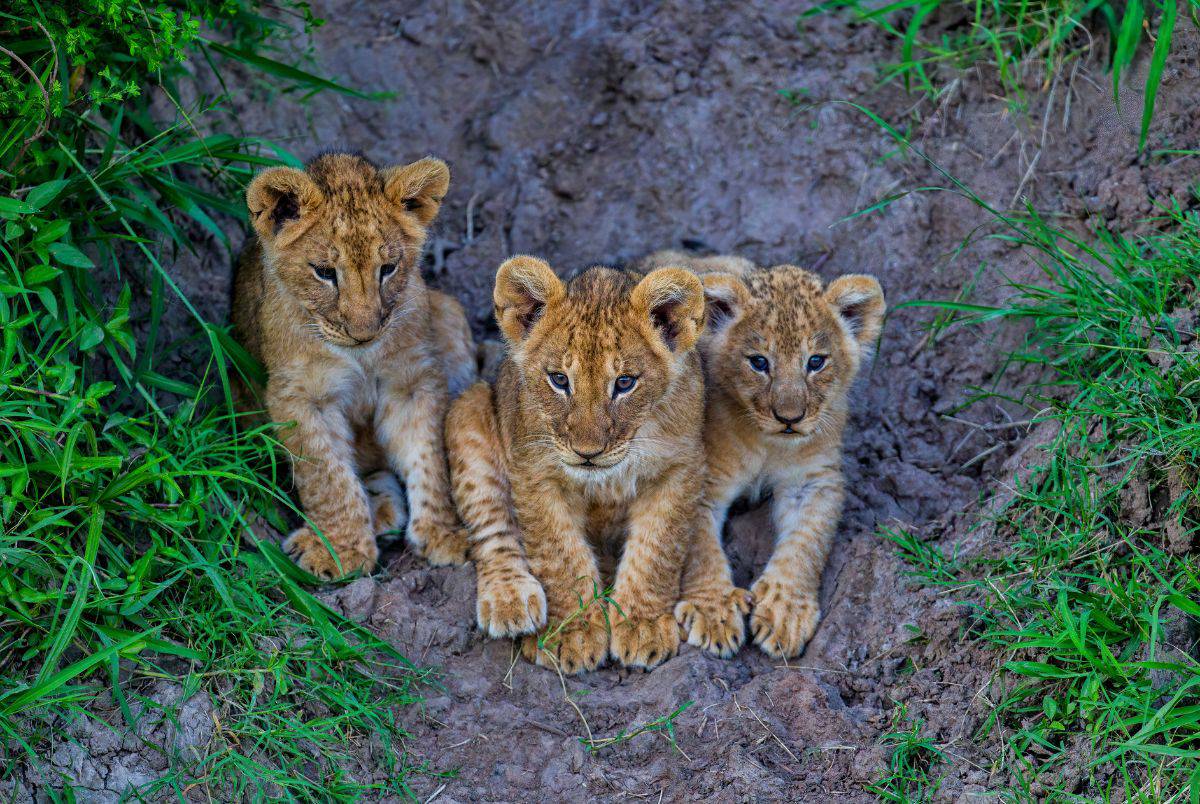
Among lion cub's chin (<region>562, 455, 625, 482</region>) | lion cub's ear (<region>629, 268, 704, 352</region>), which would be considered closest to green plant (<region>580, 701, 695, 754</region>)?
lion cub's chin (<region>562, 455, 625, 482</region>)

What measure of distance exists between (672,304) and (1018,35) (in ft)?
8.95

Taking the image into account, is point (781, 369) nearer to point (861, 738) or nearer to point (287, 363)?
point (861, 738)

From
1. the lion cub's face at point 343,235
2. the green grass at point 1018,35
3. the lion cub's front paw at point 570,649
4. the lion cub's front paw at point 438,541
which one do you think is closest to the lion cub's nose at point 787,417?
the lion cub's front paw at point 570,649

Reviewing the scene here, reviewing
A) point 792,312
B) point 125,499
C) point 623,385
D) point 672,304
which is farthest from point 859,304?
point 125,499

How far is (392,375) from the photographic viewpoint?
18.2 ft

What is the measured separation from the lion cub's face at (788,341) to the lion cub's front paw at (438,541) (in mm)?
1379

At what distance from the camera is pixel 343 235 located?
16.6ft

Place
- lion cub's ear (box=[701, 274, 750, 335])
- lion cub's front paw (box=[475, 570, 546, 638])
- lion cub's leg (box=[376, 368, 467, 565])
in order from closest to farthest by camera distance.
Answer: lion cub's front paw (box=[475, 570, 546, 638]), lion cub's ear (box=[701, 274, 750, 335]), lion cub's leg (box=[376, 368, 467, 565])

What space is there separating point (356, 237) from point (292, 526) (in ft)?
4.69

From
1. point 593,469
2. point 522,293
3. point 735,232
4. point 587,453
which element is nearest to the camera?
point 587,453

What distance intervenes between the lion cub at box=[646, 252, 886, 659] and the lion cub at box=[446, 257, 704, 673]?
0.25m

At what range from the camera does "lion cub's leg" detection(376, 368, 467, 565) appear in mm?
5461

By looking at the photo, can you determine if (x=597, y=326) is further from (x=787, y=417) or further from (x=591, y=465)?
(x=787, y=417)

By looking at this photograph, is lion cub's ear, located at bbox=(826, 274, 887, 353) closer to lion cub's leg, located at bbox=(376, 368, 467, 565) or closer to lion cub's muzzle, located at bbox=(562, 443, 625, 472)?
lion cub's muzzle, located at bbox=(562, 443, 625, 472)
